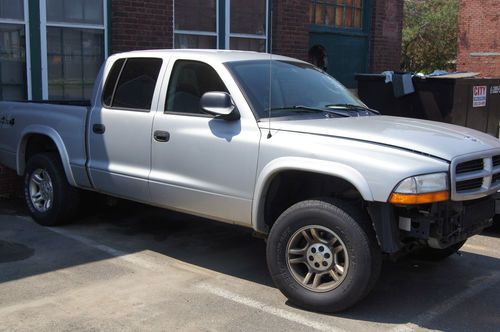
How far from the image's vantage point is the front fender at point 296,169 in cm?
409

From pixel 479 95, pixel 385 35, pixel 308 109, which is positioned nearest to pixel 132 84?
pixel 308 109

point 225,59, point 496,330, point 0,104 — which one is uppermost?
point 225,59

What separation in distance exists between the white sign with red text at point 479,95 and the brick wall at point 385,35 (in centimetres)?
546

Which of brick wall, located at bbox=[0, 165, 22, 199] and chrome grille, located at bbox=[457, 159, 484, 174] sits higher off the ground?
chrome grille, located at bbox=[457, 159, 484, 174]

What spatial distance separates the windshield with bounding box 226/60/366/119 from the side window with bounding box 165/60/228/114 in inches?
8.8

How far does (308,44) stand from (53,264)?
300 inches

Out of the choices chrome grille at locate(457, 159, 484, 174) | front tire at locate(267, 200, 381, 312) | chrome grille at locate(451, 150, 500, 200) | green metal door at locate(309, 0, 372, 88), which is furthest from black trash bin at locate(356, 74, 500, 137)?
green metal door at locate(309, 0, 372, 88)

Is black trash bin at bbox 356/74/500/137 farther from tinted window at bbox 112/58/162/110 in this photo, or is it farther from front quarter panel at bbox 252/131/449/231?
front quarter panel at bbox 252/131/449/231

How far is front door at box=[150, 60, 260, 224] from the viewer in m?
4.75

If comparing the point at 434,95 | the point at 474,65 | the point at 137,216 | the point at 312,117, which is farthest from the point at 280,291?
the point at 474,65

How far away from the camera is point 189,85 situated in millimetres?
5395

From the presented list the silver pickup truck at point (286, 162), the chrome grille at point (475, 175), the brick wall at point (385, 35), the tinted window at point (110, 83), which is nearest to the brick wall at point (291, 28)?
the brick wall at point (385, 35)

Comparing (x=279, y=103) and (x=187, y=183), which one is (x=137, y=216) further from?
(x=279, y=103)

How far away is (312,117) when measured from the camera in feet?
16.2
